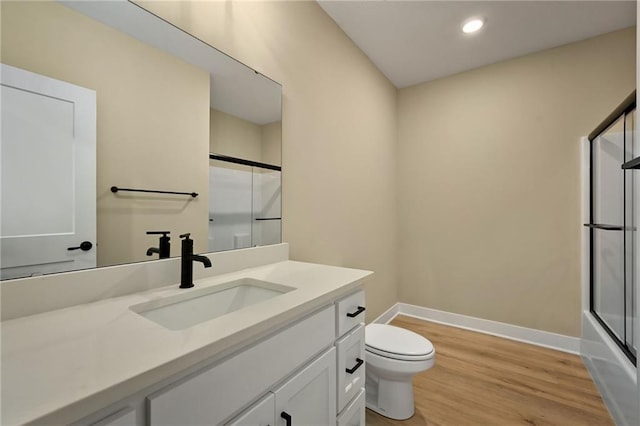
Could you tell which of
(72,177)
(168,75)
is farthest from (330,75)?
(72,177)

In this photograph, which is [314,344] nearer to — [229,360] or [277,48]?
[229,360]

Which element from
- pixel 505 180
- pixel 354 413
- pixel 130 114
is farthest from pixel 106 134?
pixel 505 180

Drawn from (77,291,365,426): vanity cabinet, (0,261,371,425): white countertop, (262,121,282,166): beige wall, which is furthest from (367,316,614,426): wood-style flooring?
(262,121,282,166): beige wall

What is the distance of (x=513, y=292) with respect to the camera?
2590mm

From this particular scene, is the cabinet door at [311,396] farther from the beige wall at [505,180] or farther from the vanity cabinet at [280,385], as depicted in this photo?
the beige wall at [505,180]

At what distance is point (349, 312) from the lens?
1172 millimetres

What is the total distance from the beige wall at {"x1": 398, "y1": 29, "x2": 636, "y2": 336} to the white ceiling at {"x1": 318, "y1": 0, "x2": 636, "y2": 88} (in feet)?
0.61

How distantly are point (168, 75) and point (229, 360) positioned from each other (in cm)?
108

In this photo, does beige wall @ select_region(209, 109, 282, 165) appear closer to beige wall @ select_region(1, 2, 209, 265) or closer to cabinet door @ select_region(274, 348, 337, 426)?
beige wall @ select_region(1, 2, 209, 265)

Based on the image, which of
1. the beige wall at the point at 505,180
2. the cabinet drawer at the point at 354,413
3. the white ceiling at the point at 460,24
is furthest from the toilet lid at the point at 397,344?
the white ceiling at the point at 460,24

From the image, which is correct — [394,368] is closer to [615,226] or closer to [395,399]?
[395,399]

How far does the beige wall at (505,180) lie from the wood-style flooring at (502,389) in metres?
0.38

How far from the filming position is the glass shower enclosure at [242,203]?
1.30 m

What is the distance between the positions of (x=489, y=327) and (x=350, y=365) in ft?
7.04
